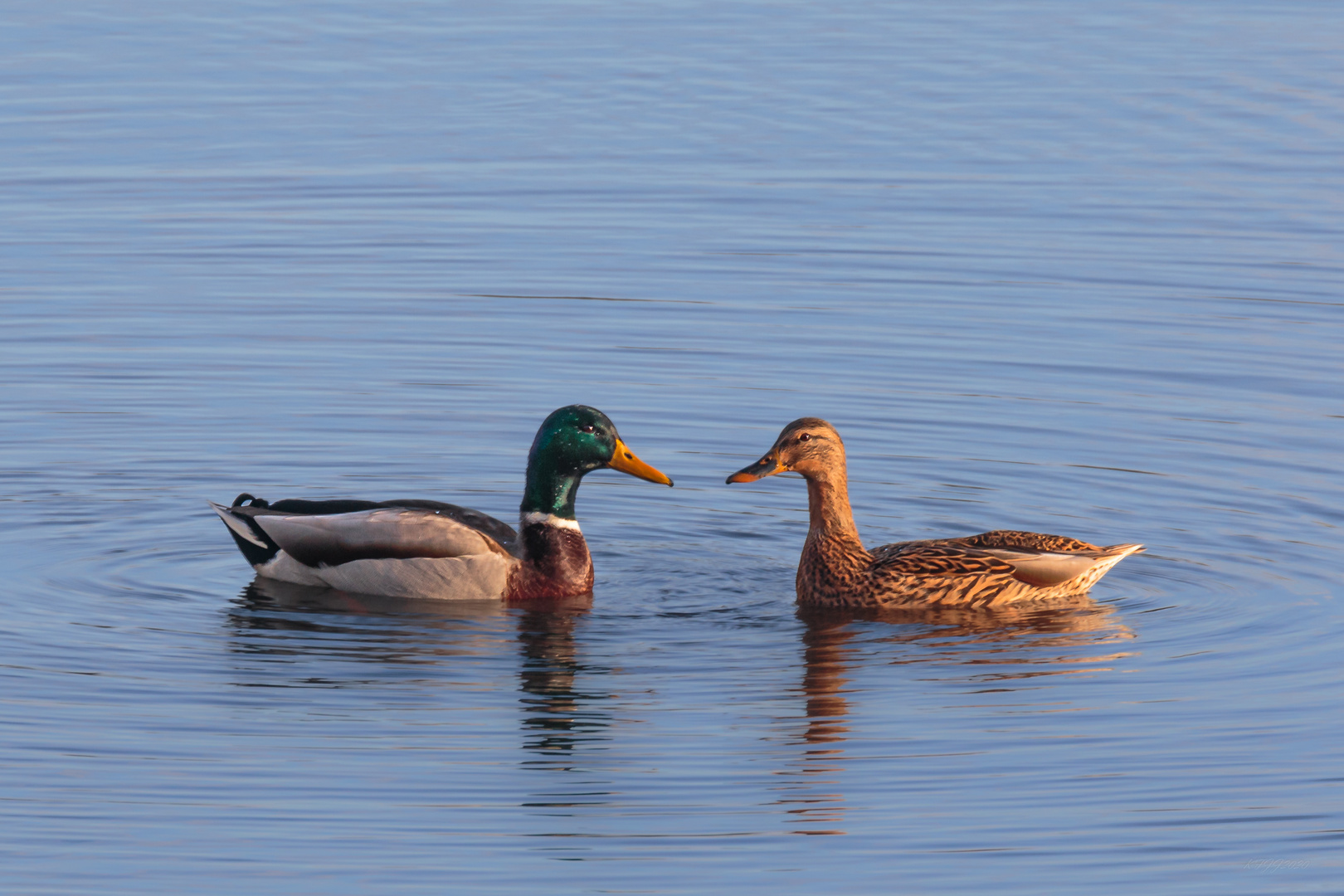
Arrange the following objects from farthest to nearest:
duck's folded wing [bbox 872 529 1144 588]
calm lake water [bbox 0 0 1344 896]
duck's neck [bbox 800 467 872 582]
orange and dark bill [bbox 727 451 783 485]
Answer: orange and dark bill [bbox 727 451 783 485]
duck's neck [bbox 800 467 872 582]
duck's folded wing [bbox 872 529 1144 588]
calm lake water [bbox 0 0 1344 896]

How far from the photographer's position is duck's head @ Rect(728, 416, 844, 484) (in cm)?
1338

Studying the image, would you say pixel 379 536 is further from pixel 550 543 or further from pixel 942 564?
pixel 942 564

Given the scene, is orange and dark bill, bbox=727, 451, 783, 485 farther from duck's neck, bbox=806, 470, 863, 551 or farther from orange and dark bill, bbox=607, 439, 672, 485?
orange and dark bill, bbox=607, 439, 672, 485

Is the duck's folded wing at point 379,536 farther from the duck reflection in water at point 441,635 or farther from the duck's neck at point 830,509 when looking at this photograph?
the duck's neck at point 830,509

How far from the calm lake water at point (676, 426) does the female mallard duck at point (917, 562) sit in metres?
0.21

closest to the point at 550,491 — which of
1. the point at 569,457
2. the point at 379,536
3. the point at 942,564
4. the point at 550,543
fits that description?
the point at 569,457

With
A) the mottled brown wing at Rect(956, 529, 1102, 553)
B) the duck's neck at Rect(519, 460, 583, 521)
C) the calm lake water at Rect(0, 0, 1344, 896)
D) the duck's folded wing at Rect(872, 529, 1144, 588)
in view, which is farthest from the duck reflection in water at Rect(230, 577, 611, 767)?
the mottled brown wing at Rect(956, 529, 1102, 553)

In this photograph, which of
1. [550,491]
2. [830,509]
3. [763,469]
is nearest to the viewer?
[763,469]

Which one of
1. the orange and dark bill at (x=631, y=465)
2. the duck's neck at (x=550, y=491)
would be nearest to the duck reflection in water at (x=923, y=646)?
the orange and dark bill at (x=631, y=465)

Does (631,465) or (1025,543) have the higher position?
(631,465)

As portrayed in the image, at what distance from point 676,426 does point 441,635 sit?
4.54m

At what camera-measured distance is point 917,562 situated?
13.2 meters

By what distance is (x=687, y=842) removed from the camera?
9.41 meters

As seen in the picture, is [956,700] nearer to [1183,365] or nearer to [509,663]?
[509,663]
